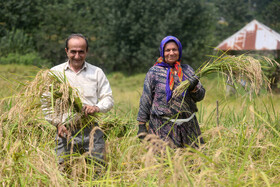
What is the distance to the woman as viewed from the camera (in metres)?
2.54

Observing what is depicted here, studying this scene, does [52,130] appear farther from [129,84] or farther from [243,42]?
[129,84]

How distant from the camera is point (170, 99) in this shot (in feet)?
8.32

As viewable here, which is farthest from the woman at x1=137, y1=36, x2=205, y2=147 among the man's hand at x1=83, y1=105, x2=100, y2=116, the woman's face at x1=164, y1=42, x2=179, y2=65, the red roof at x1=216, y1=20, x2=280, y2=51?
the red roof at x1=216, y1=20, x2=280, y2=51

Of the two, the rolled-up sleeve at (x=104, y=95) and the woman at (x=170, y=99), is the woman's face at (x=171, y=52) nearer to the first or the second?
the woman at (x=170, y=99)

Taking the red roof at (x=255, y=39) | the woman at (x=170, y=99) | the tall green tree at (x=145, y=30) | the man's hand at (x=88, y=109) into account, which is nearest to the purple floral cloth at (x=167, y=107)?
the woman at (x=170, y=99)

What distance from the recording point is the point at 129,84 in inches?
560

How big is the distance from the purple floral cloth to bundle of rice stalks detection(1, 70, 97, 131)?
54 centimetres

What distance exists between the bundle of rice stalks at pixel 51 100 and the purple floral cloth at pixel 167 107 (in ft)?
1.77

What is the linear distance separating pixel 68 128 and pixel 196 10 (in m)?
16.3

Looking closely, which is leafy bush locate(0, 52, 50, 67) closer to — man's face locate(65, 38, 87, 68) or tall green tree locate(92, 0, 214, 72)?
tall green tree locate(92, 0, 214, 72)

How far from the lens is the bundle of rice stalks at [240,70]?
2217 millimetres

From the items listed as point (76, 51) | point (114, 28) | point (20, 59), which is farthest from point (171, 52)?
point (114, 28)

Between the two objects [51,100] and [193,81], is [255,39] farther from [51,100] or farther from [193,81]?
[51,100]

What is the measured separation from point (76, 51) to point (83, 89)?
0.99 feet
